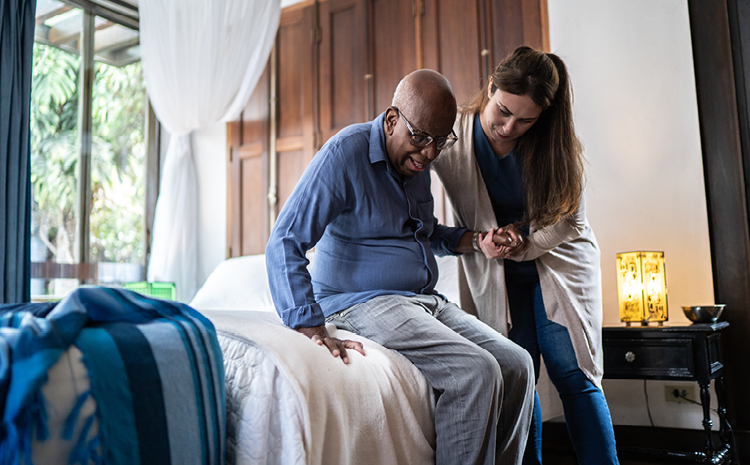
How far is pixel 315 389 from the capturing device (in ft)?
3.23

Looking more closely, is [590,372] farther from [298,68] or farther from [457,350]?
[298,68]

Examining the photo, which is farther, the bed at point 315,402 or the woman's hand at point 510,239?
the woman's hand at point 510,239

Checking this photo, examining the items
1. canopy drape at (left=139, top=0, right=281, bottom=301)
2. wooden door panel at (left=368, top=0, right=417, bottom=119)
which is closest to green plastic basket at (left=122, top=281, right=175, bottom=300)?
canopy drape at (left=139, top=0, right=281, bottom=301)

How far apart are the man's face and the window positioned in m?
2.54

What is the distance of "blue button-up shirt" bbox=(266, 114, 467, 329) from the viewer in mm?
1314

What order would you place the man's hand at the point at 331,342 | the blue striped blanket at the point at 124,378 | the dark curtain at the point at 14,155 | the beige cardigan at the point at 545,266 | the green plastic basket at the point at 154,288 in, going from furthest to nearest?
the green plastic basket at the point at 154,288 < the dark curtain at the point at 14,155 < the beige cardigan at the point at 545,266 < the man's hand at the point at 331,342 < the blue striped blanket at the point at 124,378

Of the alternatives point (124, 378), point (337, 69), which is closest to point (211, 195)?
point (337, 69)

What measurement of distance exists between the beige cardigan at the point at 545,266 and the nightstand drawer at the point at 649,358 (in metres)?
0.49

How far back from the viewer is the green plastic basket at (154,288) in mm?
3162

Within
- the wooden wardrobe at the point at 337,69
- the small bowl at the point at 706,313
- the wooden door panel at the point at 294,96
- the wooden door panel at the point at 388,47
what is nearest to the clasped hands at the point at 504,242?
the small bowl at the point at 706,313

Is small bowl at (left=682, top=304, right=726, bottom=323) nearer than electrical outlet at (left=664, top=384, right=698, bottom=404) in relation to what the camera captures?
Yes

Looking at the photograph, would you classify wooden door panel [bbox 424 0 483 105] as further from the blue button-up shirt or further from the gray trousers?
the gray trousers

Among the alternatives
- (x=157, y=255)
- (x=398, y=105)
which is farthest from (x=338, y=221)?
(x=157, y=255)

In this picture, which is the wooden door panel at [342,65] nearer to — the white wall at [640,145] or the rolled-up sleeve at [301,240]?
the white wall at [640,145]
